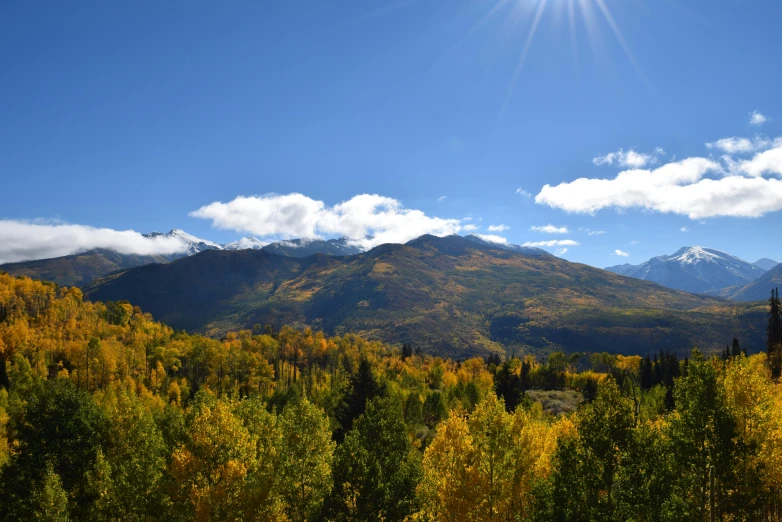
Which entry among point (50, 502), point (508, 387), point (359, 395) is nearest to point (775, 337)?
point (508, 387)

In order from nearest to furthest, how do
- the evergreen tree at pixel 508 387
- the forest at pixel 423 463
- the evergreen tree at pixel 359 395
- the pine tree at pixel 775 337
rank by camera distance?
1. the forest at pixel 423 463
2. the evergreen tree at pixel 359 395
3. the evergreen tree at pixel 508 387
4. the pine tree at pixel 775 337

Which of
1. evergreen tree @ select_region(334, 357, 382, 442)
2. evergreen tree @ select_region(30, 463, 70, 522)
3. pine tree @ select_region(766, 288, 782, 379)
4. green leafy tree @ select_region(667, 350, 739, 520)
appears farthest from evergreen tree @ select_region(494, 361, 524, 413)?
evergreen tree @ select_region(30, 463, 70, 522)

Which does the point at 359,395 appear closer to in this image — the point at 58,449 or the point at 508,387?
the point at 58,449

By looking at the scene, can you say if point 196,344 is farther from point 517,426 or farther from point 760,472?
point 760,472

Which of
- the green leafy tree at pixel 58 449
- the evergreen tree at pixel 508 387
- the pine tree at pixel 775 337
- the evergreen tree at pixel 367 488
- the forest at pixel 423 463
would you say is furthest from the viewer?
the pine tree at pixel 775 337

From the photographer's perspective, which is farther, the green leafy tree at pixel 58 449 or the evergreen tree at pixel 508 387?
the evergreen tree at pixel 508 387

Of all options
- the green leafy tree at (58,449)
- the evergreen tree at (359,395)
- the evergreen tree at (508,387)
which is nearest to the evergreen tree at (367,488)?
the evergreen tree at (359,395)

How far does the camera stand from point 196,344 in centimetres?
12900

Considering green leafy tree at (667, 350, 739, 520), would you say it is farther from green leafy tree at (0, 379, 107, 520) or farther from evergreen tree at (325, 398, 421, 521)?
green leafy tree at (0, 379, 107, 520)

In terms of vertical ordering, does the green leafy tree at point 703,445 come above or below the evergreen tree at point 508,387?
above

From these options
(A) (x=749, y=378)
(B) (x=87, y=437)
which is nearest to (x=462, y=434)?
(A) (x=749, y=378)

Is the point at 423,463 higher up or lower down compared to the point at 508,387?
higher up

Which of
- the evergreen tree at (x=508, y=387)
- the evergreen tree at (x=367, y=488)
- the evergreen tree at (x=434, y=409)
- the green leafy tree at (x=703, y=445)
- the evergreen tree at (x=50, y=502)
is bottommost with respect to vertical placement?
the evergreen tree at (x=434, y=409)

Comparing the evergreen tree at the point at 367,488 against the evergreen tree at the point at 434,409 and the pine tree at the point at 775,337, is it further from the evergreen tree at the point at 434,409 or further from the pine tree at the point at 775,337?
the pine tree at the point at 775,337
